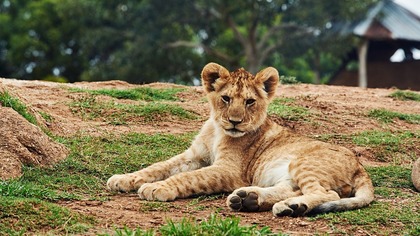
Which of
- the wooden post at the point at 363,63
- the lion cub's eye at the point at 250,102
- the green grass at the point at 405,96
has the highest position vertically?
the lion cub's eye at the point at 250,102

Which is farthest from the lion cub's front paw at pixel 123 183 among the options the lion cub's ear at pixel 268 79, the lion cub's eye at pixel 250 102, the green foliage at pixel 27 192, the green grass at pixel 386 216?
the green grass at pixel 386 216

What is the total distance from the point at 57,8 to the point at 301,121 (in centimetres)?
2460

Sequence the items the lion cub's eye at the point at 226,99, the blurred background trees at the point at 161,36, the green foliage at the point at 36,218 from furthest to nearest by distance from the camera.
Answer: the blurred background trees at the point at 161,36, the lion cub's eye at the point at 226,99, the green foliage at the point at 36,218

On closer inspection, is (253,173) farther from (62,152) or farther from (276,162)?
(62,152)

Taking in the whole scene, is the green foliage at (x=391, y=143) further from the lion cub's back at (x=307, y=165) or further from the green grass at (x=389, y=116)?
the lion cub's back at (x=307, y=165)

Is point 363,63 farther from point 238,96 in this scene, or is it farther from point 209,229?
point 209,229

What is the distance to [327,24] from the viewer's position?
31.4 metres

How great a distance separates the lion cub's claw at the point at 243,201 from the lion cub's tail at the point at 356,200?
43 cm

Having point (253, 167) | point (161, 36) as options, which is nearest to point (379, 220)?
point (253, 167)

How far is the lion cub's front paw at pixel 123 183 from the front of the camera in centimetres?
646

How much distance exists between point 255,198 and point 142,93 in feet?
18.3

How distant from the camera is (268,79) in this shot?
271 inches

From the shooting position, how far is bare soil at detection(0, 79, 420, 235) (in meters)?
5.45

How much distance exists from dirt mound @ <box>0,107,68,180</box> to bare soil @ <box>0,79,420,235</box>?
931 millimetres
